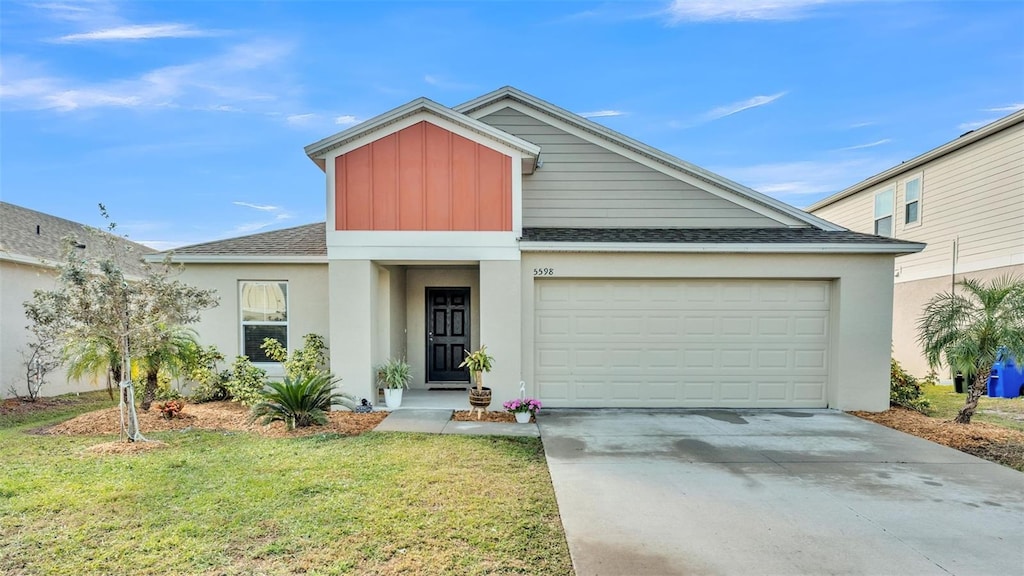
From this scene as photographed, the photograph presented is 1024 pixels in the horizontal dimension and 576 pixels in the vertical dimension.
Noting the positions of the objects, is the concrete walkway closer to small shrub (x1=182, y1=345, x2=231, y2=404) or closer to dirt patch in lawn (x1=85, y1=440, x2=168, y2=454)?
dirt patch in lawn (x1=85, y1=440, x2=168, y2=454)

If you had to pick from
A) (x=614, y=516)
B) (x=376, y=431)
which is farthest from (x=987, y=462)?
(x=376, y=431)

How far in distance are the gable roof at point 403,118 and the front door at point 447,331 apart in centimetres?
377

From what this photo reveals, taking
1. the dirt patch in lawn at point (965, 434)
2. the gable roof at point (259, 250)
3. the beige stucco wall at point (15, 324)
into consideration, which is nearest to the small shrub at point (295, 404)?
the gable roof at point (259, 250)

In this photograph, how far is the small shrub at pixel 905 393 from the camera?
333 inches

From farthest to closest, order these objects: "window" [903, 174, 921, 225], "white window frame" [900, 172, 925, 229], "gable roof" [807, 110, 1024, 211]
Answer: "window" [903, 174, 921, 225]
"white window frame" [900, 172, 925, 229]
"gable roof" [807, 110, 1024, 211]

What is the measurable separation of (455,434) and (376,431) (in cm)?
115

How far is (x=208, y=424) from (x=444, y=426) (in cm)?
363

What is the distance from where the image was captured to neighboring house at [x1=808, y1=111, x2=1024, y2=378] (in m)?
10.7

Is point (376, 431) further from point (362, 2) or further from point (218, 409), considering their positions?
point (362, 2)

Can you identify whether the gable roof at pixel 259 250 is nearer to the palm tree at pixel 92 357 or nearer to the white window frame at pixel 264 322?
the white window frame at pixel 264 322

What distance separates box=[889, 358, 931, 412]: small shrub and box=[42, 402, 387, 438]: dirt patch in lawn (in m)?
9.31

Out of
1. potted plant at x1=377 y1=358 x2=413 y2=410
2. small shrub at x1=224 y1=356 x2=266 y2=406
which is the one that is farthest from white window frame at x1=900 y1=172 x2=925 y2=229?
small shrub at x1=224 y1=356 x2=266 y2=406

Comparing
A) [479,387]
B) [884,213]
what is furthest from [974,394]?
[884,213]

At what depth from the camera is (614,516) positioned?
152 inches
